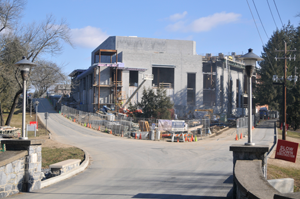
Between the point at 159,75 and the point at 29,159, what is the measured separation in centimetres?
5886

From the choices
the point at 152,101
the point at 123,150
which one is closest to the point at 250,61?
the point at 123,150

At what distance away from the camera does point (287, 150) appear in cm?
1495

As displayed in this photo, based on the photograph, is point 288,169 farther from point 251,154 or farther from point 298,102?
point 298,102

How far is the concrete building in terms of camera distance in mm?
55188

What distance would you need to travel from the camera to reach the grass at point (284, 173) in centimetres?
1335

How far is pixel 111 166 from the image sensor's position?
14.6 meters

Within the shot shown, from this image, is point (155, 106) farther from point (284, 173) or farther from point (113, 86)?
point (284, 173)

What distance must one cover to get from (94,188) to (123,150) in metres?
10.5

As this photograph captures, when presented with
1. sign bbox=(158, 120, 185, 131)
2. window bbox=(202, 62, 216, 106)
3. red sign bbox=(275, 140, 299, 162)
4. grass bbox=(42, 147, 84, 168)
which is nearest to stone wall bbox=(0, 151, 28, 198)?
grass bbox=(42, 147, 84, 168)

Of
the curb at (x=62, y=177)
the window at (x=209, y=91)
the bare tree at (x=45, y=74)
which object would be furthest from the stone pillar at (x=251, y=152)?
the window at (x=209, y=91)

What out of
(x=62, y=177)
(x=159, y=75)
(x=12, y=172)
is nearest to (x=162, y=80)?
(x=159, y=75)

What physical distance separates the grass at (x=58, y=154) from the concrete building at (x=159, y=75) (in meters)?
34.0

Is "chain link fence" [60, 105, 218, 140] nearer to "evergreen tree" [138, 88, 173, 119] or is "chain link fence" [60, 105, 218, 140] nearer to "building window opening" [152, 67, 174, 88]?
"evergreen tree" [138, 88, 173, 119]

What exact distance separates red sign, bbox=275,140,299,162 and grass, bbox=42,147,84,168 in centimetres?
1165
